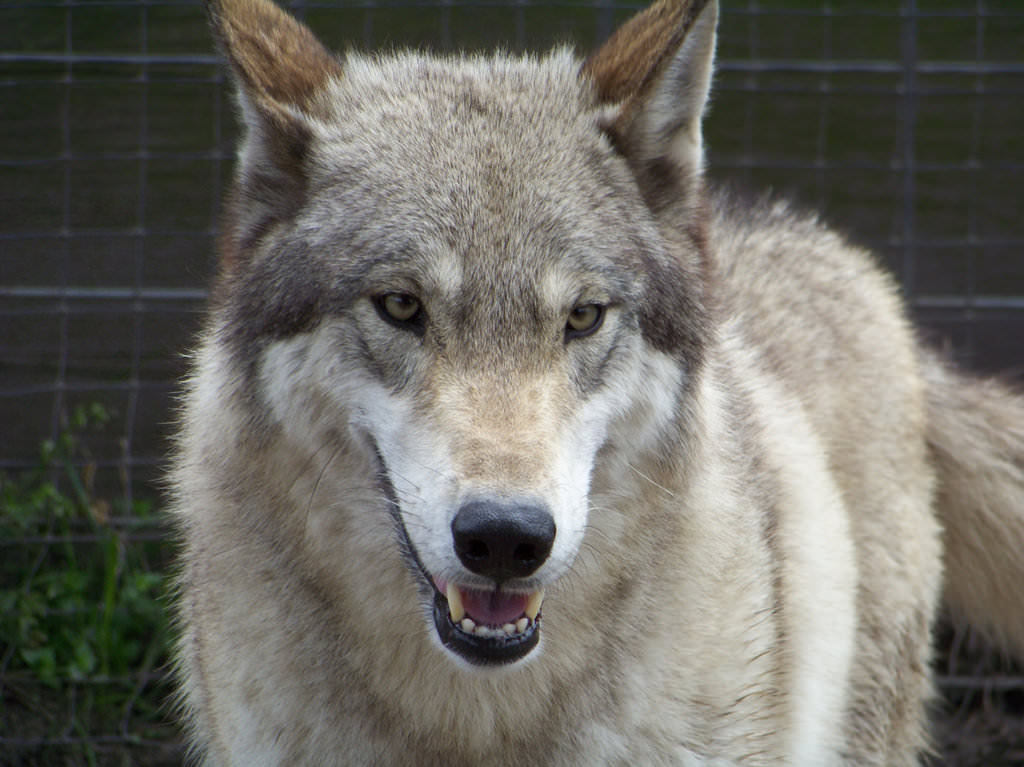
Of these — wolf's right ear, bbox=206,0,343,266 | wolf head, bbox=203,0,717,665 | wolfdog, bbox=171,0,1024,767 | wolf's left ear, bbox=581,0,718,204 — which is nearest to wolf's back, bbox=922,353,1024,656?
wolfdog, bbox=171,0,1024,767

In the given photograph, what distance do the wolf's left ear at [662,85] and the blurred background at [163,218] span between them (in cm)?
206

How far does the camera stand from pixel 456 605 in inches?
88.0

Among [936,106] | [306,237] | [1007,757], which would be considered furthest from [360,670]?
[936,106]

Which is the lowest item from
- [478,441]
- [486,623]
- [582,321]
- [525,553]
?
[486,623]

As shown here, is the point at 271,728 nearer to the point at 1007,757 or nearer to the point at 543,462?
the point at 543,462

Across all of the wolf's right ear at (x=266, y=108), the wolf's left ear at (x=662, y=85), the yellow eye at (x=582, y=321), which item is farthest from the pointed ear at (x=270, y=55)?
the yellow eye at (x=582, y=321)

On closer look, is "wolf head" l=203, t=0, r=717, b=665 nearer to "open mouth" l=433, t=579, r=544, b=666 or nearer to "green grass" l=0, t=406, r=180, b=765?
"open mouth" l=433, t=579, r=544, b=666

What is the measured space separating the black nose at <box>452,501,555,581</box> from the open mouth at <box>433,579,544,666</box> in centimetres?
14

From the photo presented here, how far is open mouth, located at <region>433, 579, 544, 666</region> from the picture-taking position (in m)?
2.22

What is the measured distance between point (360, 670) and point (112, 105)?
3640 millimetres

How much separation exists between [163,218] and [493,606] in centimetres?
370

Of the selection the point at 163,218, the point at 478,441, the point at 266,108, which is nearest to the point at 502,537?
the point at 478,441

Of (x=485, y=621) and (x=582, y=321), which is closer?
(x=485, y=621)

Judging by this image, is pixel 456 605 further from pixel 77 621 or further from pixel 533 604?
pixel 77 621
